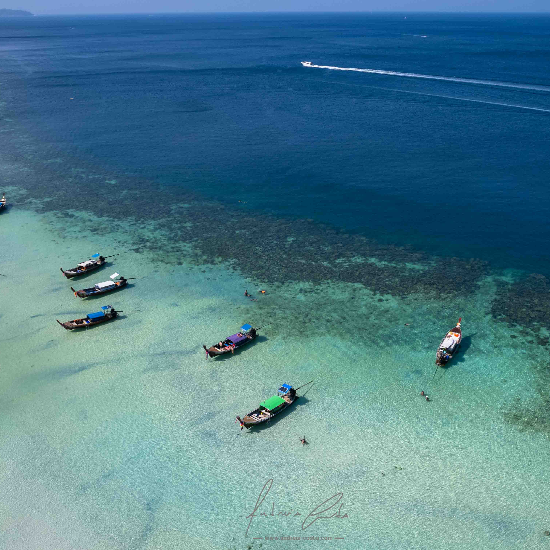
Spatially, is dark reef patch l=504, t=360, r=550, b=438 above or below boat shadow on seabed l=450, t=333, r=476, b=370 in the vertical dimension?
below

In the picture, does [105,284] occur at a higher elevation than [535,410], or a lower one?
higher

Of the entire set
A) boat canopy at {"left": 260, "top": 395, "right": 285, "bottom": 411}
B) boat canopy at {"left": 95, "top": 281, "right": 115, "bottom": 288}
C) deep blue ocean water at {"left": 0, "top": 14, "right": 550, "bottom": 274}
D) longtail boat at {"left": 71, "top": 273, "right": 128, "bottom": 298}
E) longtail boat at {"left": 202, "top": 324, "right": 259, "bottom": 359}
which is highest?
deep blue ocean water at {"left": 0, "top": 14, "right": 550, "bottom": 274}

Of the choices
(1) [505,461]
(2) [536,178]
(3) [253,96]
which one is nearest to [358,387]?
(1) [505,461]

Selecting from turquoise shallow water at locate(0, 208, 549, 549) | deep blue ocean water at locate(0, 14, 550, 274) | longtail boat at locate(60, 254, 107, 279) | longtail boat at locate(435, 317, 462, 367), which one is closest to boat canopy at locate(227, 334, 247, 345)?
turquoise shallow water at locate(0, 208, 549, 549)

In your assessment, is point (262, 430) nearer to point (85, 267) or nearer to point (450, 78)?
point (85, 267)

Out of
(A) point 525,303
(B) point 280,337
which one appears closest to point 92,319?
(B) point 280,337

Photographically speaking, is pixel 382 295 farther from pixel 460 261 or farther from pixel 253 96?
pixel 253 96

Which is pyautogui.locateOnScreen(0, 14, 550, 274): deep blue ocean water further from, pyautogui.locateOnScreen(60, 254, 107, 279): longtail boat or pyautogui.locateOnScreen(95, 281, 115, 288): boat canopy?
pyautogui.locateOnScreen(95, 281, 115, 288): boat canopy

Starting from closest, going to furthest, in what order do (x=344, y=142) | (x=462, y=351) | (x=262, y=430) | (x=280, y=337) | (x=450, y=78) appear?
(x=262, y=430), (x=462, y=351), (x=280, y=337), (x=344, y=142), (x=450, y=78)
